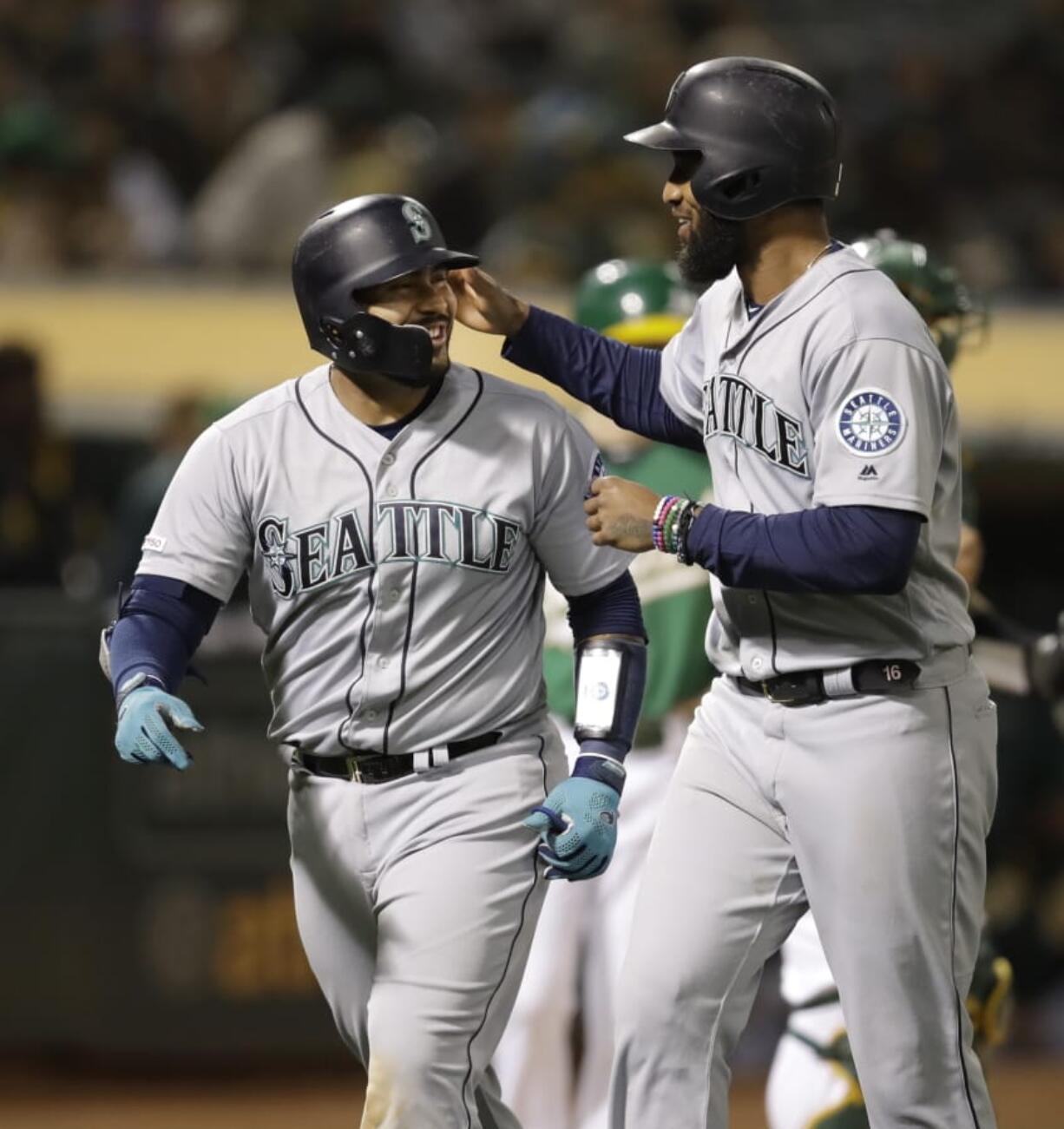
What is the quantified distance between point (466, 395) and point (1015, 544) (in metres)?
5.42

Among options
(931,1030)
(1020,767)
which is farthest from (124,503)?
(931,1030)

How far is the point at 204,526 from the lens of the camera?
3.53 meters

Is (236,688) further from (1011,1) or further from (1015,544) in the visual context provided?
(1011,1)

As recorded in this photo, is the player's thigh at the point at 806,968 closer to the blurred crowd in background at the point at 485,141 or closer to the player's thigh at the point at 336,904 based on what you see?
the player's thigh at the point at 336,904

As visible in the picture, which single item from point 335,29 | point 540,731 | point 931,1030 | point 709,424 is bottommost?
point 931,1030

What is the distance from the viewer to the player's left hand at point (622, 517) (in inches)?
132

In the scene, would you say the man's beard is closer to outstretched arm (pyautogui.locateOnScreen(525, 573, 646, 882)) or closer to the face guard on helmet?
the face guard on helmet

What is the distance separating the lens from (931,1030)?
3291 millimetres

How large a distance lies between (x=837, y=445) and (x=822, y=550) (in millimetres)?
159

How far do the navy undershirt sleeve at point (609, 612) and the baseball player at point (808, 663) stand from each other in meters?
0.17

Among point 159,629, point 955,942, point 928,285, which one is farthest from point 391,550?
point 928,285

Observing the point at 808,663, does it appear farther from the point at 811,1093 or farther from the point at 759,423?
the point at 811,1093

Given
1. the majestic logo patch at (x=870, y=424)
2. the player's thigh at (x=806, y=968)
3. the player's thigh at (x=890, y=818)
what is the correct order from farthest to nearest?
1. the player's thigh at (x=806, y=968)
2. the player's thigh at (x=890, y=818)
3. the majestic logo patch at (x=870, y=424)

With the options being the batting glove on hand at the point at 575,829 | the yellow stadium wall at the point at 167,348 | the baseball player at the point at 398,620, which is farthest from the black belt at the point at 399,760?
the yellow stadium wall at the point at 167,348
